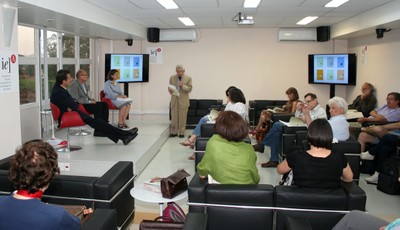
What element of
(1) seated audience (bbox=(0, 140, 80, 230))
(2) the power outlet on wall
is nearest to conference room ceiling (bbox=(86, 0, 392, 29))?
(2) the power outlet on wall

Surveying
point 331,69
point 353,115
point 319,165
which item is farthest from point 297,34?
point 319,165

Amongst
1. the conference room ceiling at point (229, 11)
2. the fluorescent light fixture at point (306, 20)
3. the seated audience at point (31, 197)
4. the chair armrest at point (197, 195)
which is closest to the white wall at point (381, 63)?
the conference room ceiling at point (229, 11)

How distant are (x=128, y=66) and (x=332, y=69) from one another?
5.01m

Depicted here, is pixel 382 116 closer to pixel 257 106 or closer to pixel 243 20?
pixel 243 20

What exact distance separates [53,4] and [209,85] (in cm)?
593

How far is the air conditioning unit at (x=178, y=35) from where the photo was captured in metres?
10.0

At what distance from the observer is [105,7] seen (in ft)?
21.6

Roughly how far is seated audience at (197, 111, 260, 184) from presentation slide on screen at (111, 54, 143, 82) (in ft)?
20.7

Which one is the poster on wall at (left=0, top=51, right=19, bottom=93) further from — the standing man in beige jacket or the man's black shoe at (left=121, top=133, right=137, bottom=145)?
the standing man in beige jacket

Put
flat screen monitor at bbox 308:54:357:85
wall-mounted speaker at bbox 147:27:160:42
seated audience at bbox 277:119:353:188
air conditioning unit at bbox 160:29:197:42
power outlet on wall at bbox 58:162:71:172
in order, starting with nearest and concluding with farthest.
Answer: seated audience at bbox 277:119:353:188 → power outlet on wall at bbox 58:162:71:172 → flat screen monitor at bbox 308:54:357:85 → wall-mounted speaker at bbox 147:27:160:42 → air conditioning unit at bbox 160:29:197:42

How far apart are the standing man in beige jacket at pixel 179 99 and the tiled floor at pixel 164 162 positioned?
55 cm

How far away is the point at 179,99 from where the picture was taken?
8.59 m

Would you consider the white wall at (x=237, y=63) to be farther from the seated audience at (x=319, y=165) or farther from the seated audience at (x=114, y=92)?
the seated audience at (x=319, y=165)

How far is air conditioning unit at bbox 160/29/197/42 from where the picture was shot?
10008 mm
